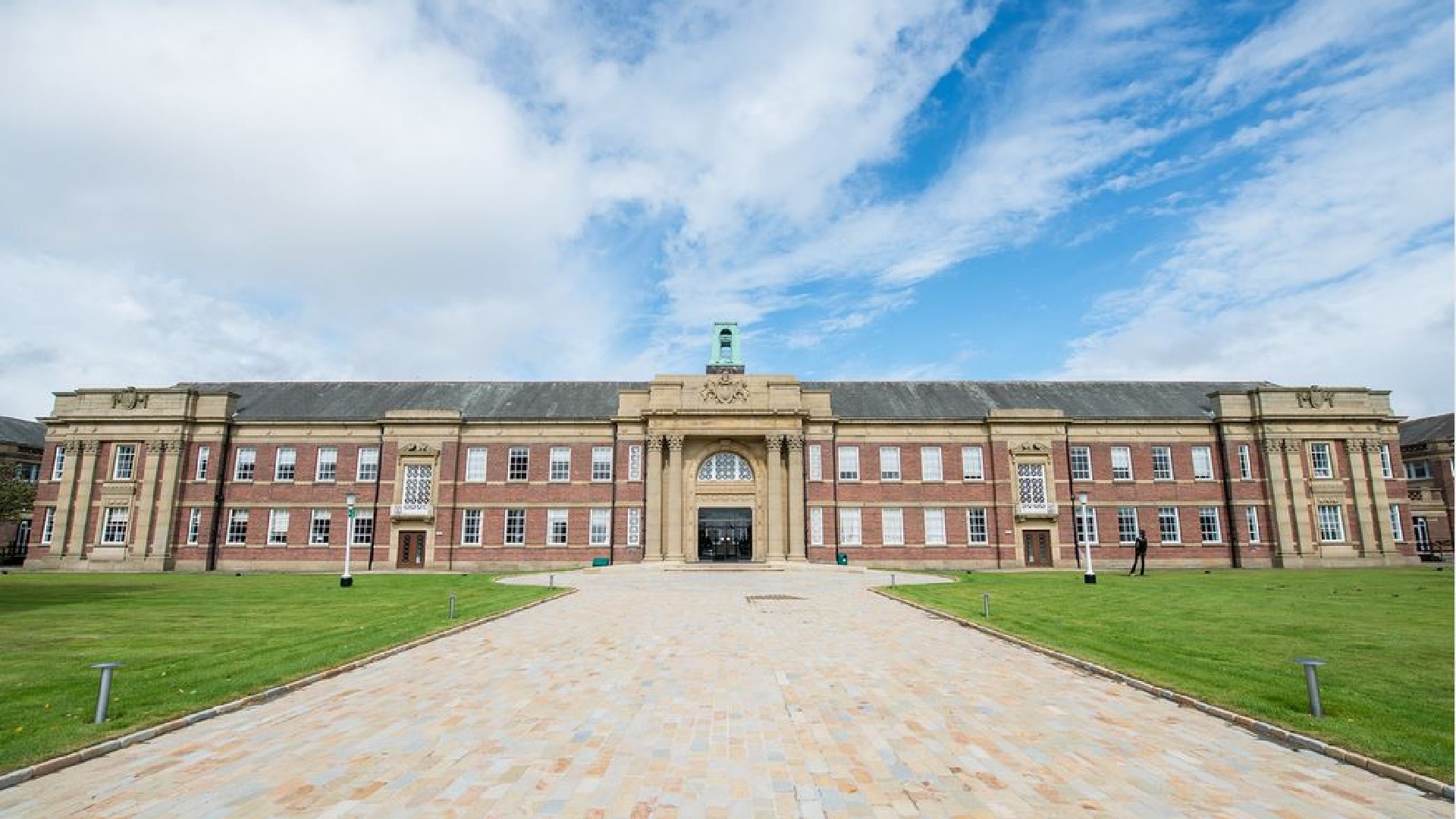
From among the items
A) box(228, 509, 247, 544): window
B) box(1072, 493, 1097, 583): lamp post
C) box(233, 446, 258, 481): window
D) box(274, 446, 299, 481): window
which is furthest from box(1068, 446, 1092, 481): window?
box(228, 509, 247, 544): window

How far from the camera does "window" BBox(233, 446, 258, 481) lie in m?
43.9

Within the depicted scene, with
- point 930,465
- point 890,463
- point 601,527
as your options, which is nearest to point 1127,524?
point 930,465

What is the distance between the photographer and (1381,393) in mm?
44062

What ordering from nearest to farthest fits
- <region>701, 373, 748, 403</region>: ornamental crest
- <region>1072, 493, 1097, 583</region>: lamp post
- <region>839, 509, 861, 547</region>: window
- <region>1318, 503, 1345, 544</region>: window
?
<region>1072, 493, 1097, 583</region>: lamp post < <region>1318, 503, 1345, 544</region>: window < <region>839, 509, 861, 547</region>: window < <region>701, 373, 748, 403</region>: ornamental crest

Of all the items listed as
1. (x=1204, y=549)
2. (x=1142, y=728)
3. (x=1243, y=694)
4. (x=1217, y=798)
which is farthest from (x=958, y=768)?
(x=1204, y=549)

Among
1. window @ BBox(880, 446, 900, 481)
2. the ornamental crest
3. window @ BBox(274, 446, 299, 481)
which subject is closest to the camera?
the ornamental crest

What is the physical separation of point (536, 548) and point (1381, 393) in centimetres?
5415

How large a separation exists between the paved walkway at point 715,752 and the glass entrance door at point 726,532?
Result: 3238 cm

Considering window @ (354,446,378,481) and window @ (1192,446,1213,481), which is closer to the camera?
window @ (354,446,378,481)

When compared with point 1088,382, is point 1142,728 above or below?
below

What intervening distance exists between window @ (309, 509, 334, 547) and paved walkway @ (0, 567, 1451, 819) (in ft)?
122

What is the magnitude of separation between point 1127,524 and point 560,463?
3578 cm

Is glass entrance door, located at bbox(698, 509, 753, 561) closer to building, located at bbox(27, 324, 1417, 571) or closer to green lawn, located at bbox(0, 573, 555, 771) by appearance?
building, located at bbox(27, 324, 1417, 571)

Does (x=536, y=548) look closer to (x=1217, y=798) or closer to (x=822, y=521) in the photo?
(x=822, y=521)
